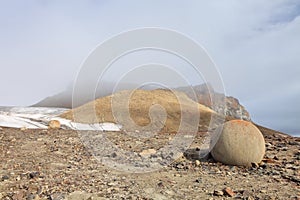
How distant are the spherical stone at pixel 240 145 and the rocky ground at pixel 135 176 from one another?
0.78 feet

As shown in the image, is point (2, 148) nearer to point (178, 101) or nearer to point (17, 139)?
point (17, 139)

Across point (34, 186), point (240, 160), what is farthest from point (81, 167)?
point (240, 160)

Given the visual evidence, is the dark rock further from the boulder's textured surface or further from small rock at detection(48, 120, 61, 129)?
the boulder's textured surface

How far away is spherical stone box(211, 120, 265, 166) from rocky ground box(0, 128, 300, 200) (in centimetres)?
24

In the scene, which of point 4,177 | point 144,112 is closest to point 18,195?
point 4,177

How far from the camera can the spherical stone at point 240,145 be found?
8.23m

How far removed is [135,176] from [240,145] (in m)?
2.94

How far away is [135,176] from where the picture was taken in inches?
288

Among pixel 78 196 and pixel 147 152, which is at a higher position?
pixel 147 152

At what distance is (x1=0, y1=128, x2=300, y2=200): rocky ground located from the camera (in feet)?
20.1

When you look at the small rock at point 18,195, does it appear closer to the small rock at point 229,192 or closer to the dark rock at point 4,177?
the dark rock at point 4,177

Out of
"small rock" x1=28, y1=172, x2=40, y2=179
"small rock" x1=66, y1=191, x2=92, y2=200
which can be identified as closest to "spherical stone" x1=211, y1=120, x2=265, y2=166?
"small rock" x1=66, y1=191, x2=92, y2=200

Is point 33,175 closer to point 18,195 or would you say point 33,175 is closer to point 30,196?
point 18,195

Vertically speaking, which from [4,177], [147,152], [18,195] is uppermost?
[147,152]
